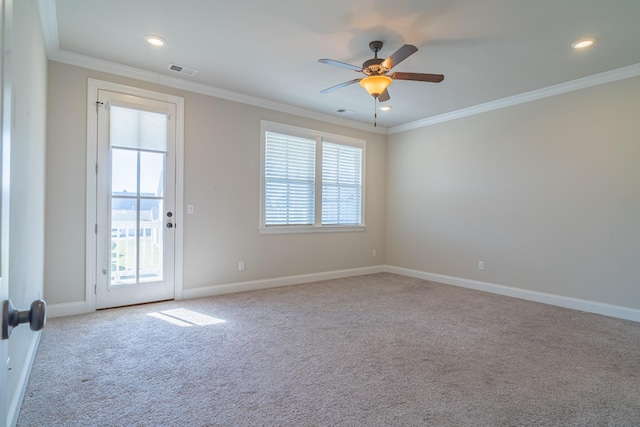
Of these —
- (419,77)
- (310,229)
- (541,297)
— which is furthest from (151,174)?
(541,297)

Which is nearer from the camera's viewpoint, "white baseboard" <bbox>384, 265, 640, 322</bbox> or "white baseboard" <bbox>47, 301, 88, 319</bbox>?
"white baseboard" <bbox>47, 301, 88, 319</bbox>

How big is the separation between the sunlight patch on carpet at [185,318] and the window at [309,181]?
1619mm

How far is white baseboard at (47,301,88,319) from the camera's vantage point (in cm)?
338

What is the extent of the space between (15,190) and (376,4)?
272 cm

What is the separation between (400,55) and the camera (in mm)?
2715

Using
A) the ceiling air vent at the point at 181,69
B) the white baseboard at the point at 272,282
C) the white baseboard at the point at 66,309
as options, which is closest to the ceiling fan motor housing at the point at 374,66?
the ceiling air vent at the point at 181,69

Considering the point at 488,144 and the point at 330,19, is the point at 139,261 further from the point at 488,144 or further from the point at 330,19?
the point at 488,144

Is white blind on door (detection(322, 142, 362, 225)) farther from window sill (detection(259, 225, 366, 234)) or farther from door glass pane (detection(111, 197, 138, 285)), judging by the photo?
door glass pane (detection(111, 197, 138, 285))

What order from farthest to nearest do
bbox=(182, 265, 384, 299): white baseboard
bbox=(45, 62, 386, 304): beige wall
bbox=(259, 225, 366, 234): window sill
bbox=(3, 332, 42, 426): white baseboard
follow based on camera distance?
1. bbox=(259, 225, 366, 234): window sill
2. bbox=(182, 265, 384, 299): white baseboard
3. bbox=(45, 62, 386, 304): beige wall
4. bbox=(3, 332, 42, 426): white baseboard

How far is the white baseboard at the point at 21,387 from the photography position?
1651 mm

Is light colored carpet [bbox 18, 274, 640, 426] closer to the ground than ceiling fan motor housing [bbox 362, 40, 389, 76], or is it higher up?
closer to the ground

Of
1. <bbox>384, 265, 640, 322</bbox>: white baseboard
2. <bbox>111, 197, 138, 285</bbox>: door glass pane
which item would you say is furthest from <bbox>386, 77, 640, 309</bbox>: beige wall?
<bbox>111, 197, 138, 285</bbox>: door glass pane

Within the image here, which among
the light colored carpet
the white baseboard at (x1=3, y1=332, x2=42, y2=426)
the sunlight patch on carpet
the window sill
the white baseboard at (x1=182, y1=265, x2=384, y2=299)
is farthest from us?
the window sill

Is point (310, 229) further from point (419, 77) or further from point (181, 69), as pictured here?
point (419, 77)
